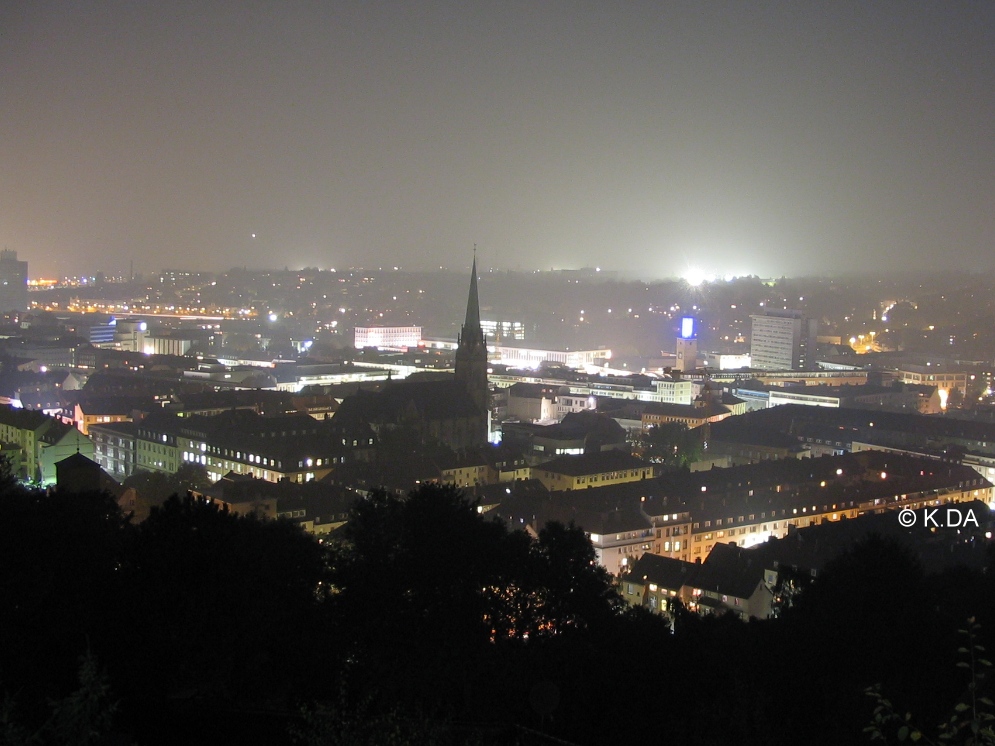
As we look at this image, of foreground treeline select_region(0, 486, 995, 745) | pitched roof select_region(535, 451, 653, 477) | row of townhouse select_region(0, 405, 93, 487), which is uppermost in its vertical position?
foreground treeline select_region(0, 486, 995, 745)

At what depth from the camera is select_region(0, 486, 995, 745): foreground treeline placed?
8281 mm

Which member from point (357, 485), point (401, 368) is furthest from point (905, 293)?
point (357, 485)

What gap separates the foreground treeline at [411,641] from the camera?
326 inches

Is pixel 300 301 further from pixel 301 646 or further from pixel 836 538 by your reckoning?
pixel 301 646

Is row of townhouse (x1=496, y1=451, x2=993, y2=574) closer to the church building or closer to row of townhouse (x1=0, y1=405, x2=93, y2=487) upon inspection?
the church building

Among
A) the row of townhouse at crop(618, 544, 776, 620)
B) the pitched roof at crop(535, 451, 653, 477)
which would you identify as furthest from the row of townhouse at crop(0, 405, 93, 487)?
the row of townhouse at crop(618, 544, 776, 620)

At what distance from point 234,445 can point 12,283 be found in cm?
6755

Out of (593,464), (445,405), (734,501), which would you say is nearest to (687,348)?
(445,405)

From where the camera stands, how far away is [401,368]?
51.1m

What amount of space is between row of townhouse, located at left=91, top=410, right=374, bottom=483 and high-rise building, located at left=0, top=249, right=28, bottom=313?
6155 cm

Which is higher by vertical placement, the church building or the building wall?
the church building

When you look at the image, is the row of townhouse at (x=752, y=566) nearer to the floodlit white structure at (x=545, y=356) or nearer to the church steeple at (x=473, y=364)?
the church steeple at (x=473, y=364)

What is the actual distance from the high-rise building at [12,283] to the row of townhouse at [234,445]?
61552mm

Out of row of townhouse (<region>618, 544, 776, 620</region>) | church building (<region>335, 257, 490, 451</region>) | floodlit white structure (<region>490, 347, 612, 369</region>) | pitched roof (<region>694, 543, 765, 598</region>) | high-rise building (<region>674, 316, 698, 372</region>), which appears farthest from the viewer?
floodlit white structure (<region>490, 347, 612, 369</region>)
